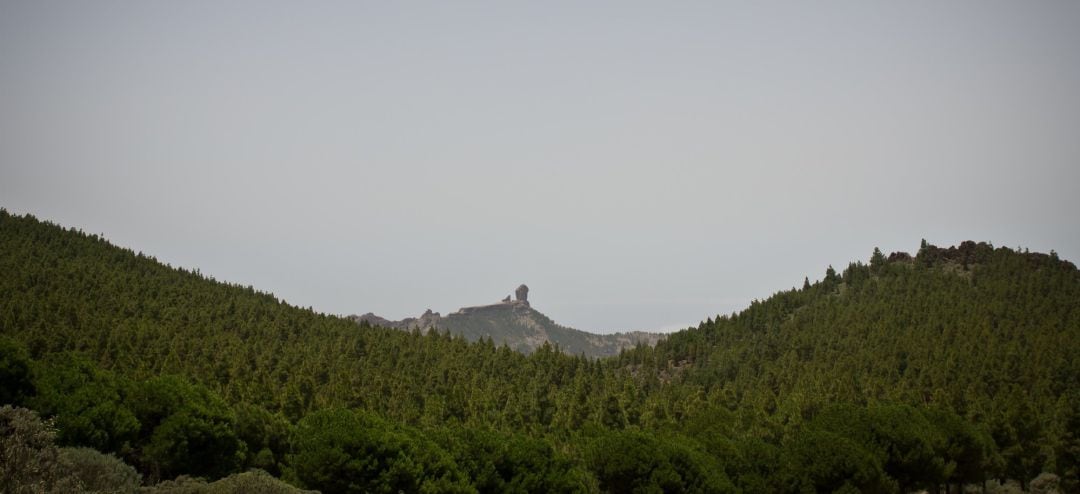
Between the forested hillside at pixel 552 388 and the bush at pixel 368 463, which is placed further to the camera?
the forested hillside at pixel 552 388

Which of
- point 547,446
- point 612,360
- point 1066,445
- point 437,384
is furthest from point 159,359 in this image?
point 612,360

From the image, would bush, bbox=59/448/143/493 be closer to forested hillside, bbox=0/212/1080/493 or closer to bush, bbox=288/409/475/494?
forested hillside, bbox=0/212/1080/493

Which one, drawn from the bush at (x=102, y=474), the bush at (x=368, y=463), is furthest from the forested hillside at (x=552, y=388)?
the bush at (x=102, y=474)

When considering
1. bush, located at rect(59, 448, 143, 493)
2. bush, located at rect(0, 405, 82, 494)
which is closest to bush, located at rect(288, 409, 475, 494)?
bush, located at rect(59, 448, 143, 493)

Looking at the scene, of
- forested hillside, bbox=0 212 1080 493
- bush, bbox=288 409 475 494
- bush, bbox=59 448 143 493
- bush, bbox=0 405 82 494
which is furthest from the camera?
forested hillside, bbox=0 212 1080 493

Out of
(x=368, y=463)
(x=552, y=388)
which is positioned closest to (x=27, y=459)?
(x=368, y=463)

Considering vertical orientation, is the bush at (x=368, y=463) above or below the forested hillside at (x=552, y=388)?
below

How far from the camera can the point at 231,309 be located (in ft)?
464

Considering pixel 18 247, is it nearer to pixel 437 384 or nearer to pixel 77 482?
pixel 437 384

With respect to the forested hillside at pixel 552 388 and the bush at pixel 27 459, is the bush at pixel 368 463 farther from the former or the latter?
the bush at pixel 27 459

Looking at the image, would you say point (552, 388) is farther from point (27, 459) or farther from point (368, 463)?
point (27, 459)

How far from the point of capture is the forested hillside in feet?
164

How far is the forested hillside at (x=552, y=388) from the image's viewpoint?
50.0 metres

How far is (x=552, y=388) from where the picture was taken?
385 feet
